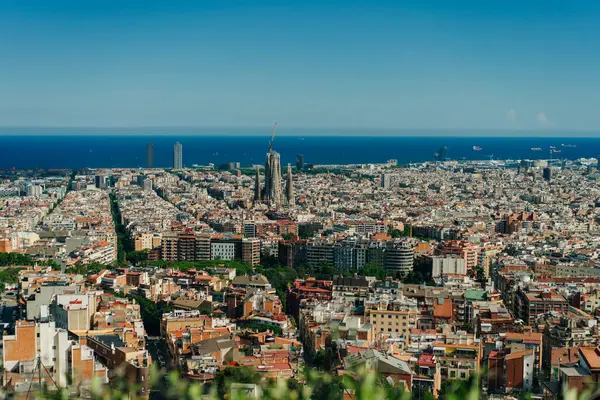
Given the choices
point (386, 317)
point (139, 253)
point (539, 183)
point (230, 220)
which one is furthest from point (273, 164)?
point (386, 317)

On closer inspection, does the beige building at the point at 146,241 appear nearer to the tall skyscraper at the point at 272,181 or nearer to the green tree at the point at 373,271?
the green tree at the point at 373,271

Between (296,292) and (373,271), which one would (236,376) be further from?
(373,271)

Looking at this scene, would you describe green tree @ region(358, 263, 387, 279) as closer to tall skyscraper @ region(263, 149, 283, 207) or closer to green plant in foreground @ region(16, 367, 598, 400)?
green plant in foreground @ region(16, 367, 598, 400)

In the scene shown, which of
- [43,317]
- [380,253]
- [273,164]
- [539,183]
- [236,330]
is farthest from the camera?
[539,183]

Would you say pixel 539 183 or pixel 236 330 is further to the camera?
pixel 539 183

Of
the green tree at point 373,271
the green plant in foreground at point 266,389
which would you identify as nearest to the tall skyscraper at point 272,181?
the green tree at point 373,271

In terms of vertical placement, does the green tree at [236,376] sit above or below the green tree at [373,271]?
above

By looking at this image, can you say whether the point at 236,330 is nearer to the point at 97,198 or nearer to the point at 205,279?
the point at 205,279

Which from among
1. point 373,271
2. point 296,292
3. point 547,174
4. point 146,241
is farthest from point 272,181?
point 547,174
